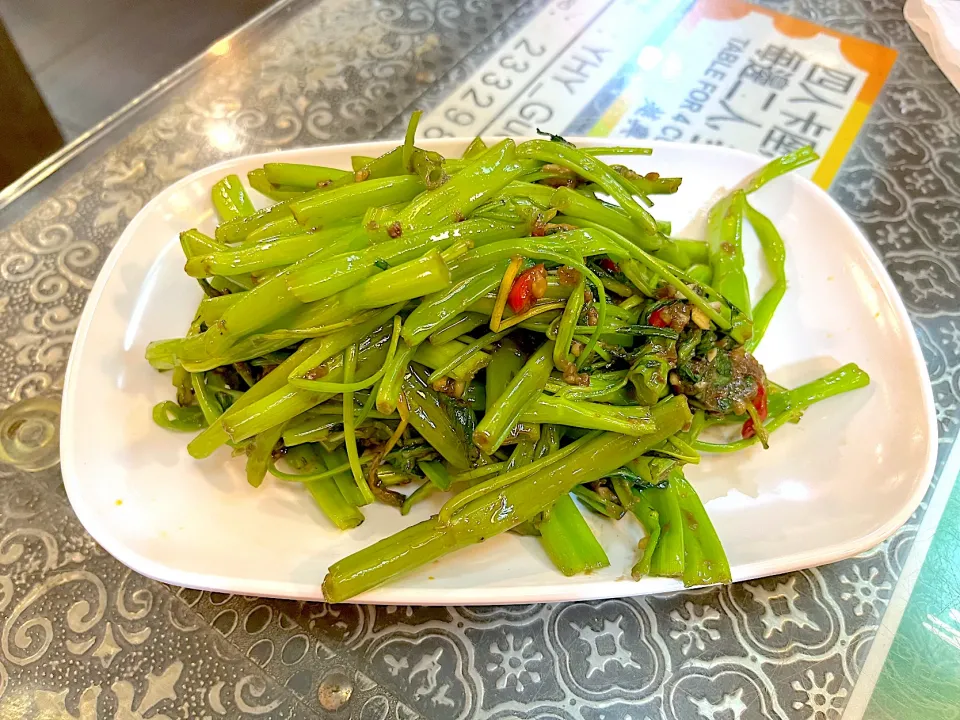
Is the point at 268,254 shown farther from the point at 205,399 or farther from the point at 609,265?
the point at 609,265

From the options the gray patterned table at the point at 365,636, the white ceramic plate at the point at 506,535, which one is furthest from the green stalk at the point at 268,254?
the gray patterned table at the point at 365,636

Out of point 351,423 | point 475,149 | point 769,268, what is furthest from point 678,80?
point 351,423

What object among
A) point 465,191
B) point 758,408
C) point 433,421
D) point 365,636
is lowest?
point 365,636

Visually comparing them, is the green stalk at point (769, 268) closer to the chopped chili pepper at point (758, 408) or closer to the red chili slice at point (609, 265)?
the chopped chili pepper at point (758, 408)

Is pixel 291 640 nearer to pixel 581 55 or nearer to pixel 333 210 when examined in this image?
pixel 333 210

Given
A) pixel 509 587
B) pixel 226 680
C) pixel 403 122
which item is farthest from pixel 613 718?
pixel 403 122

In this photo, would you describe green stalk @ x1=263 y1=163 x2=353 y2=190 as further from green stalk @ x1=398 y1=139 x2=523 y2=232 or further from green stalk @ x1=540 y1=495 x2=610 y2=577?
green stalk @ x1=540 y1=495 x2=610 y2=577
